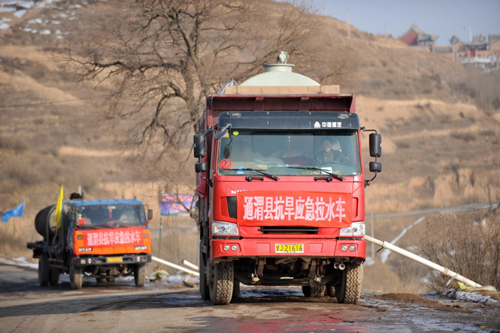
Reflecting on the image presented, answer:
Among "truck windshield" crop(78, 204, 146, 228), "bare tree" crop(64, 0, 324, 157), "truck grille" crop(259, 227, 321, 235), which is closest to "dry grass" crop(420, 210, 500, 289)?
"truck grille" crop(259, 227, 321, 235)

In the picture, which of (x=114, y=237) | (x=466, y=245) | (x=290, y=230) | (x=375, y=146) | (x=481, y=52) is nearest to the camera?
(x=290, y=230)

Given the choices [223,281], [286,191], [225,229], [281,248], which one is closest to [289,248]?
[281,248]

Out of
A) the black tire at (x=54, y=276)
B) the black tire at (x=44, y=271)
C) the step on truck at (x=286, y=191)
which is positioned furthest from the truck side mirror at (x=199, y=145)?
the black tire at (x=44, y=271)

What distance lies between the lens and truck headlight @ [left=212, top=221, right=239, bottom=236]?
12.0 meters

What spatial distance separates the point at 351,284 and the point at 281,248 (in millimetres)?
1654

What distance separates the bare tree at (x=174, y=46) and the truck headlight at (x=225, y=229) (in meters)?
16.2

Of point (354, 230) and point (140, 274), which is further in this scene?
point (140, 274)

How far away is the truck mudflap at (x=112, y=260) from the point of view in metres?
22.2

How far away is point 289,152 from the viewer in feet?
40.8

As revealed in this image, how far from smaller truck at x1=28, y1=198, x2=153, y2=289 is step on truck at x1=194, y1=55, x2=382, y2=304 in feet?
32.2

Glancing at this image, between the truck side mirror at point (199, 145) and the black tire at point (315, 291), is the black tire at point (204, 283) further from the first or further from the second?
the truck side mirror at point (199, 145)

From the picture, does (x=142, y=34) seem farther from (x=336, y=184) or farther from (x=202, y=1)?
(x=336, y=184)

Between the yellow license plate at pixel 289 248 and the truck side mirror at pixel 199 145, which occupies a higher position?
the truck side mirror at pixel 199 145

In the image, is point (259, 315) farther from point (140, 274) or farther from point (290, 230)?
point (140, 274)
